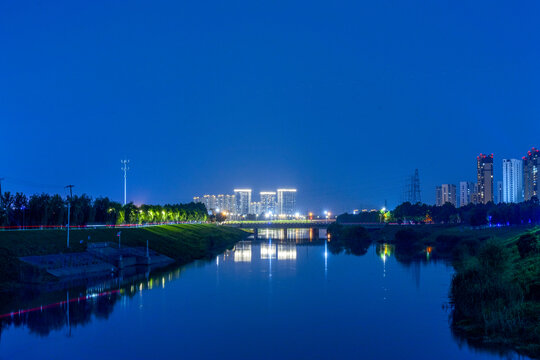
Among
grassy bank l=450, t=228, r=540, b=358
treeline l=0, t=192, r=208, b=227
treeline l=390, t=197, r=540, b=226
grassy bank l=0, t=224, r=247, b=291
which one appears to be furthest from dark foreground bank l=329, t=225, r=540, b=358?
treeline l=390, t=197, r=540, b=226

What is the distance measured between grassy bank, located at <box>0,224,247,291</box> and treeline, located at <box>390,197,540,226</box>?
232ft

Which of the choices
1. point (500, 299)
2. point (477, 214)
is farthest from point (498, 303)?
point (477, 214)

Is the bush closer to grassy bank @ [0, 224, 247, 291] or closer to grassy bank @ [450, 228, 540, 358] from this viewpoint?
grassy bank @ [450, 228, 540, 358]

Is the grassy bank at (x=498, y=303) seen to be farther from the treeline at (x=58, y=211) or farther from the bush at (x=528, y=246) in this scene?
the treeline at (x=58, y=211)

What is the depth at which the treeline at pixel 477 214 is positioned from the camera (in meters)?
132

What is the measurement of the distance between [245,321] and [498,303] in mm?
17747

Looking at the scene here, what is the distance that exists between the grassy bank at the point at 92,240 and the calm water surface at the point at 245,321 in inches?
335

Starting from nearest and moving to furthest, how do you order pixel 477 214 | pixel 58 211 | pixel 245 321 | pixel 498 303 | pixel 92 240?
pixel 498 303, pixel 245 321, pixel 92 240, pixel 58 211, pixel 477 214

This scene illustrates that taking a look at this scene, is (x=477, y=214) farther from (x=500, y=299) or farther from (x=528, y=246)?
(x=500, y=299)

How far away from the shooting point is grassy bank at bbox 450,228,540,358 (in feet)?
94.2

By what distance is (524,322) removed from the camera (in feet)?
96.1

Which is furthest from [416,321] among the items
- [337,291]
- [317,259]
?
[317,259]

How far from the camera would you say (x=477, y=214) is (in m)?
131

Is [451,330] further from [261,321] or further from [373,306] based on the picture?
[261,321]
